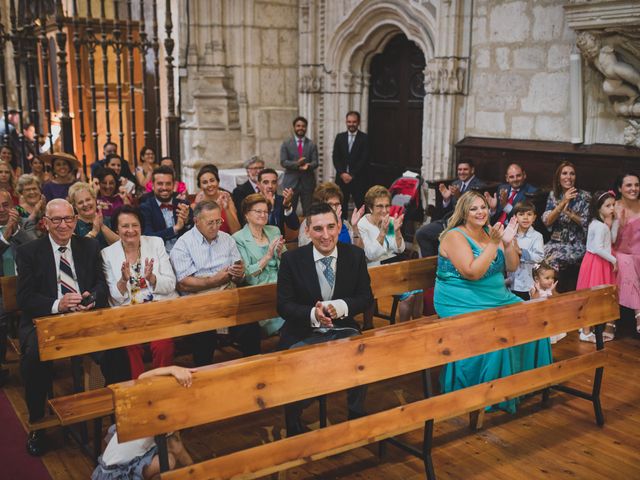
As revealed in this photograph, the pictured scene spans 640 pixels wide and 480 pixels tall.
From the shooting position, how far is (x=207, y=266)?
3.95 m

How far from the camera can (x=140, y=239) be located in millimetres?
3730

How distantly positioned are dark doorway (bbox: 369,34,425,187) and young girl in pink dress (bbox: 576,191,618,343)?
3332 millimetres

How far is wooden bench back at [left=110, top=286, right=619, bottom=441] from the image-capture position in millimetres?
2275

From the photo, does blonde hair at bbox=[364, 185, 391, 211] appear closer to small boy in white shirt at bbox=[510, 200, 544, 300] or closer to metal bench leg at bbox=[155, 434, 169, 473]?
small boy in white shirt at bbox=[510, 200, 544, 300]

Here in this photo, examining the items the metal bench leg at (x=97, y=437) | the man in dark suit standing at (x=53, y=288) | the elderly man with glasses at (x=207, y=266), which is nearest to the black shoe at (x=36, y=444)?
the man in dark suit standing at (x=53, y=288)

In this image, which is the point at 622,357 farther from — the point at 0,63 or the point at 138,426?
the point at 0,63

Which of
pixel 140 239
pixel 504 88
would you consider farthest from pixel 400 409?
pixel 504 88

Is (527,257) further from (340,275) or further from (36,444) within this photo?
(36,444)

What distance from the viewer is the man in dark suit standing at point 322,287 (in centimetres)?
320

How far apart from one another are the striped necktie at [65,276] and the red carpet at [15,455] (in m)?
0.76

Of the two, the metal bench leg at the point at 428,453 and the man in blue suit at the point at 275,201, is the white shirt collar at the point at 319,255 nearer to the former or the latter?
the metal bench leg at the point at 428,453

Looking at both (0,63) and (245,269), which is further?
(0,63)

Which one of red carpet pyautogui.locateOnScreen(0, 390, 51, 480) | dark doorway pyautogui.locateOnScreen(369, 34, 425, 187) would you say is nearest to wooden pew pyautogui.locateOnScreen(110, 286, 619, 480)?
red carpet pyautogui.locateOnScreen(0, 390, 51, 480)

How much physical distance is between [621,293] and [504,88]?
2.71 metres
